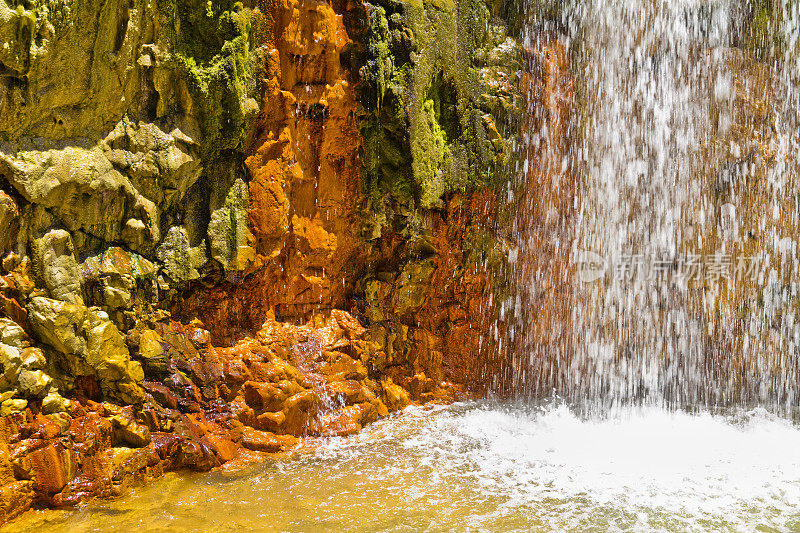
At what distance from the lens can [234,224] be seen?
199 inches

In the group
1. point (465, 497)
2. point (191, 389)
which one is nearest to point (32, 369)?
point (191, 389)

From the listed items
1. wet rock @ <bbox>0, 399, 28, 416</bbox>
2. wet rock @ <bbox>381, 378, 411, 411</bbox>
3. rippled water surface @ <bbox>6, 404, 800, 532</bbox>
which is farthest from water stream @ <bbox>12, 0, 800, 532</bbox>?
wet rock @ <bbox>0, 399, 28, 416</bbox>

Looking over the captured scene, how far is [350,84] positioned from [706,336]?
5331mm

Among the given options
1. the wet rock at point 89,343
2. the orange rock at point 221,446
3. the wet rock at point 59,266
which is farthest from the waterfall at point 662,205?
the wet rock at point 59,266

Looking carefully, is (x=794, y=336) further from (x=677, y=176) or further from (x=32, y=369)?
(x=32, y=369)

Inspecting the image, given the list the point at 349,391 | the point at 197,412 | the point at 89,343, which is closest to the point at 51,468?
the point at 89,343

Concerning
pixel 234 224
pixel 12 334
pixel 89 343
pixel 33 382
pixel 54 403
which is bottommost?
pixel 54 403

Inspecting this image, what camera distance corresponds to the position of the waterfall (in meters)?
7.02

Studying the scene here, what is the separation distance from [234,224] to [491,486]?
2.97m

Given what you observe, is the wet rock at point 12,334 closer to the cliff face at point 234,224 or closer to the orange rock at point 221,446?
the cliff face at point 234,224

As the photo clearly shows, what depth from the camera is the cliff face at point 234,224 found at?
12.3ft

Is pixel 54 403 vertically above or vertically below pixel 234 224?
below

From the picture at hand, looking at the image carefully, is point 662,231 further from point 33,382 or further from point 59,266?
point 33,382

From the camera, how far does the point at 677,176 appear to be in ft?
24.5
